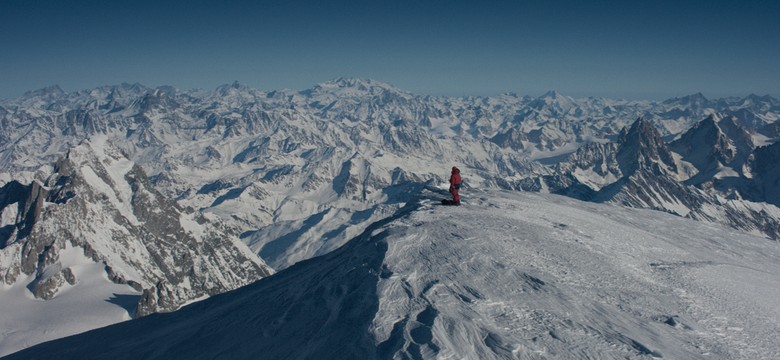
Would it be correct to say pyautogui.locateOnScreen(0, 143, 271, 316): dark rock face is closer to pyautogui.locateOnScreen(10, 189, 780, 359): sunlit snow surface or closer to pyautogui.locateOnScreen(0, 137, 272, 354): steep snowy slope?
pyautogui.locateOnScreen(0, 137, 272, 354): steep snowy slope

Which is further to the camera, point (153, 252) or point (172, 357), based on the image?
point (153, 252)

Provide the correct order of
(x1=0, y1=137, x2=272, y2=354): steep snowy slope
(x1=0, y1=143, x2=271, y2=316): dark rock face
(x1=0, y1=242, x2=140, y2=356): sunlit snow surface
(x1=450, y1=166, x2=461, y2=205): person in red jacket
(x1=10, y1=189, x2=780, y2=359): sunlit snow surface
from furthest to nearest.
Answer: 1. (x1=0, y1=143, x2=271, y2=316): dark rock face
2. (x1=0, y1=137, x2=272, y2=354): steep snowy slope
3. (x1=0, y1=242, x2=140, y2=356): sunlit snow surface
4. (x1=450, y1=166, x2=461, y2=205): person in red jacket
5. (x1=10, y1=189, x2=780, y2=359): sunlit snow surface

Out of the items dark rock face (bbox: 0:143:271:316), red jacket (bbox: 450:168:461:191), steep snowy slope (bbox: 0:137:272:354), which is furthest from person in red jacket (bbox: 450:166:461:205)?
dark rock face (bbox: 0:143:271:316)

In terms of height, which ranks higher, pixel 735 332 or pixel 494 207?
pixel 494 207

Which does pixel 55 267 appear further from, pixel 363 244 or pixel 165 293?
pixel 363 244

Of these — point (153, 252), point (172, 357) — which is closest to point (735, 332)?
point (172, 357)

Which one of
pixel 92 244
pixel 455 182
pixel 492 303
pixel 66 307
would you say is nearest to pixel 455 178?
pixel 455 182

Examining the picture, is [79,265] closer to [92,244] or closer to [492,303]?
[92,244]

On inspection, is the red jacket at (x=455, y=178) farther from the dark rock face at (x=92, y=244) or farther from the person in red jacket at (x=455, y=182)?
the dark rock face at (x=92, y=244)

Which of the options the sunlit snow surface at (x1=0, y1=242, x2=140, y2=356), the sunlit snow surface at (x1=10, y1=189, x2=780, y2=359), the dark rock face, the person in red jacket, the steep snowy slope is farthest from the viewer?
the dark rock face

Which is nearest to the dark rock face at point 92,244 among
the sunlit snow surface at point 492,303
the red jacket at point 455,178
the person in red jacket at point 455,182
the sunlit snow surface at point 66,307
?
the sunlit snow surface at point 66,307
